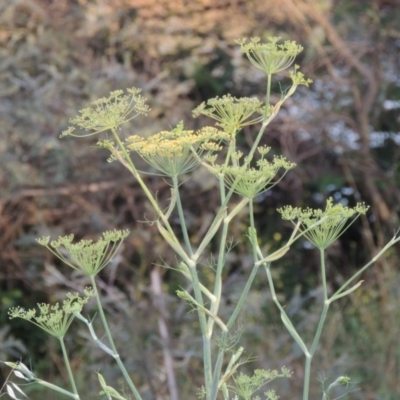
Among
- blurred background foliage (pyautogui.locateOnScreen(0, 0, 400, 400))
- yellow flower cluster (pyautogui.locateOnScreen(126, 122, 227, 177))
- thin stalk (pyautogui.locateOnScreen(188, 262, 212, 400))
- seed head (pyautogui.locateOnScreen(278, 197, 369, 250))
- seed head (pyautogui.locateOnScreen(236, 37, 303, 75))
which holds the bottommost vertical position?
blurred background foliage (pyautogui.locateOnScreen(0, 0, 400, 400))

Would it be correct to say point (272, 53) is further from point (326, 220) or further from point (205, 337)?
point (205, 337)

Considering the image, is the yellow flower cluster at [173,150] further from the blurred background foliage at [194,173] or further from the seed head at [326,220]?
the blurred background foliage at [194,173]

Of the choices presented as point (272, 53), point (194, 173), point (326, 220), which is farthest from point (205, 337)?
point (194, 173)

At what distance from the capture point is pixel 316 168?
7.23 metres

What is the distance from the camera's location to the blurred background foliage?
583 centimetres

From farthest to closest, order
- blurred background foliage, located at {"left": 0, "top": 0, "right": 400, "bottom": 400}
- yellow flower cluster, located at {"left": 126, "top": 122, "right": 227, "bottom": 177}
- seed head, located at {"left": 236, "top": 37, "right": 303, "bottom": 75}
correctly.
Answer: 1. blurred background foliage, located at {"left": 0, "top": 0, "right": 400, "bottom": 400}
2. seed head, located at {"left": 236, "top": 37, "right": 303, "bottom": 75}
3. yellow flower cluster, located at {"left": 126, "top": 122, "right": 227, "bottom": 177}

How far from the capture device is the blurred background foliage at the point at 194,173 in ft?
19.1

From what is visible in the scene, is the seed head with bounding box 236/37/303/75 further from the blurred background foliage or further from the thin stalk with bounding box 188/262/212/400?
the blurred background foliage

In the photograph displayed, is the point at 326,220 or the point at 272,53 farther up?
the point at 272,53

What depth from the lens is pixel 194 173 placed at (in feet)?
19.8

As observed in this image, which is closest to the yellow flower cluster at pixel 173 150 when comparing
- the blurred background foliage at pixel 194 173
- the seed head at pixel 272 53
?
the seed head at pixel 272 53

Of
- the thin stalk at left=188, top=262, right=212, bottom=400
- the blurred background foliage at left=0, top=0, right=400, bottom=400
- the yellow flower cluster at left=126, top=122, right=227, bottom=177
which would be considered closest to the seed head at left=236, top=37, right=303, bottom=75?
the yellow flower cluster at left=126, top=122, right=227, bottom=177

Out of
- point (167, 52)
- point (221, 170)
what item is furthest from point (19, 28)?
point (221, 170)

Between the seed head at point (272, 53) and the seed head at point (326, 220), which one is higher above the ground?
the seed head at point (272, 53)
